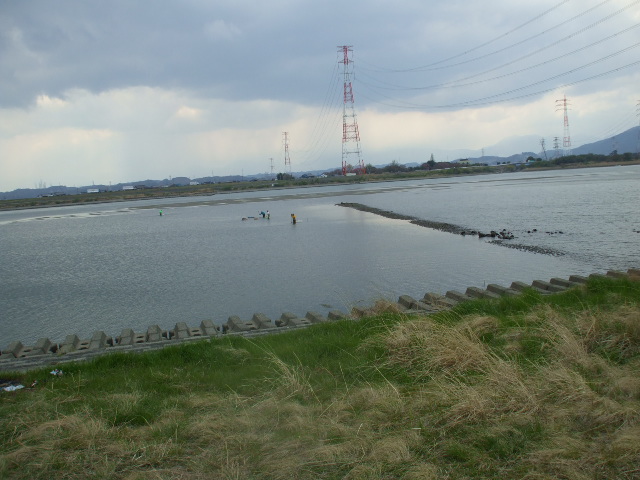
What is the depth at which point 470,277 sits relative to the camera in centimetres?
1936

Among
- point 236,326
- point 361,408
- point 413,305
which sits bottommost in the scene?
point 236,326

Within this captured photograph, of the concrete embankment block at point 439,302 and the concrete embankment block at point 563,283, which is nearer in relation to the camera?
the concrete embankment block at point 439,302

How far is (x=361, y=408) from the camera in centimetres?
608

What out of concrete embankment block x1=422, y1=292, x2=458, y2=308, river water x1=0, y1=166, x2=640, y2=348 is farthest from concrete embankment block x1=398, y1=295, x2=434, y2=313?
river water x1=0, y1=166, x2=640, y2=348

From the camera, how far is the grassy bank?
4805mm

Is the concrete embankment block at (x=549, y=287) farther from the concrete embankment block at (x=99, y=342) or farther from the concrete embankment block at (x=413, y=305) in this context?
the concrete embankment block at (x=99, y=342)

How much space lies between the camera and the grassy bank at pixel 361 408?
4805 millimetres

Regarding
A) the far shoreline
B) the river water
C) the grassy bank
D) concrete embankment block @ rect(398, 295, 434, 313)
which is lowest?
the river water

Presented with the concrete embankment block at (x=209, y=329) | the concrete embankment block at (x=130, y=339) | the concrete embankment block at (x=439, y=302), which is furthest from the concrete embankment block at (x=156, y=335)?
the concrete embankment block at (x=439, y=302)

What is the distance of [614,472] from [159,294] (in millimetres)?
18430

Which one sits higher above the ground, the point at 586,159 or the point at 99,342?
the point at 586,159

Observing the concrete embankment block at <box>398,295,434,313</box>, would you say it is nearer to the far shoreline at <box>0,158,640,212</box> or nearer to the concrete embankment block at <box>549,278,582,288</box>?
the concrete embankment block at <box>549,278,582,288</box>

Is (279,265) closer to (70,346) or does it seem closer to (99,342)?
(99,342)

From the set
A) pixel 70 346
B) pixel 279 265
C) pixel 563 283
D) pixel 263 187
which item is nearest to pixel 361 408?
pixel 70 346
